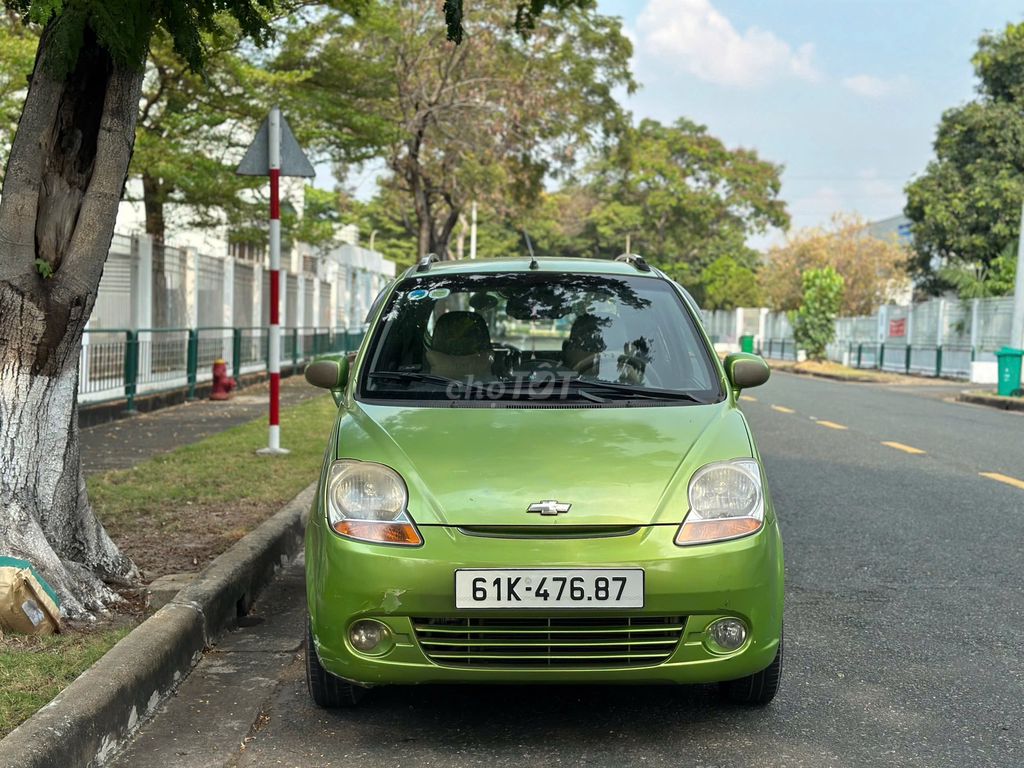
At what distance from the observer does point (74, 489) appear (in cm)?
531

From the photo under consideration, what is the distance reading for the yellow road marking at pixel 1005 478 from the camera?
980cm

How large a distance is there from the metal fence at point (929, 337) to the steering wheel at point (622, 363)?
23492 mm

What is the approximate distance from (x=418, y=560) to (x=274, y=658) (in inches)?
56.3

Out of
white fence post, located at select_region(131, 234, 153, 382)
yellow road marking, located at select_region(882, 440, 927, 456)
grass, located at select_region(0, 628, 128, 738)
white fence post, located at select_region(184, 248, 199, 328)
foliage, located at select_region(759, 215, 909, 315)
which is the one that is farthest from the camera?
foliage, located at select_region(759, 215, 909, 315)

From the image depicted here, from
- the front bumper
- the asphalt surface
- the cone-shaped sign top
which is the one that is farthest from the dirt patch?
the cone-shaped sign top

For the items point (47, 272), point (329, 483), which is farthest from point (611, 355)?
point (47, 272)

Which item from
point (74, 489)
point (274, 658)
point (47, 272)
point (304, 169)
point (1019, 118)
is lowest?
point (274, 658)

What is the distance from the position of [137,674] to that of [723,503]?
199 cm

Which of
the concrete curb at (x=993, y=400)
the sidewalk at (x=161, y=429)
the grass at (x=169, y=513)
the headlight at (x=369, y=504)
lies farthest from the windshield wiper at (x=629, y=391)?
the concrete curb at (x=993, y=400)

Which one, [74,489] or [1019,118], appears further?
[1019,118]

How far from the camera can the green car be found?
11.9 ft

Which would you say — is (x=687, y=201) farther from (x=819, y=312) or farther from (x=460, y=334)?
(x=460, y=334)

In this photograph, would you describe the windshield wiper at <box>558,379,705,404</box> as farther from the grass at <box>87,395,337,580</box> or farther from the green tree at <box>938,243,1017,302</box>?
the green tree at <box>938,243,1017,302</box>

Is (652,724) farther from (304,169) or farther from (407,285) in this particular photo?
(304,169)
